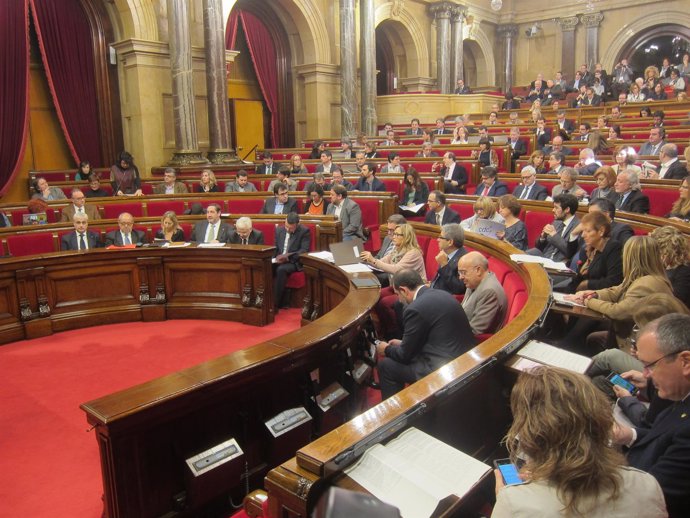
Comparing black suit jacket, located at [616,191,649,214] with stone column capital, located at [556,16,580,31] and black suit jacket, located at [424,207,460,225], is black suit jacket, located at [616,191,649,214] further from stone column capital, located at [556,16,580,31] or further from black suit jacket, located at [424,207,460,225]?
stone column capital, located at [556,16,580,31]

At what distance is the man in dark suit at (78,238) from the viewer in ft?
18.4

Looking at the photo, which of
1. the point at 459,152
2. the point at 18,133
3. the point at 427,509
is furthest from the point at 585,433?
the point at 18,133

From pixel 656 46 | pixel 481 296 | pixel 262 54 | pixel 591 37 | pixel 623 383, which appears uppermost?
pixel 591 37

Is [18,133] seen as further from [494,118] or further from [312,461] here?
[312,461]

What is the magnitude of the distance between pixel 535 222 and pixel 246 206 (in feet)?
12.1

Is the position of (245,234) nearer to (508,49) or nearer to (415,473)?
(415,473)

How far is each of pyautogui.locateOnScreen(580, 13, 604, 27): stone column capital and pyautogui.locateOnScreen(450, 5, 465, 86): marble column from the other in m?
4.28

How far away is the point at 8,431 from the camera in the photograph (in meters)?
3.42

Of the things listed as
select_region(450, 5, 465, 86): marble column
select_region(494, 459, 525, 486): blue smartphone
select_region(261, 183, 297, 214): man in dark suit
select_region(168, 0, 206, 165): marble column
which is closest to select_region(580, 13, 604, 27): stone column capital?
select_region(450, 5, 465, 86): marble column

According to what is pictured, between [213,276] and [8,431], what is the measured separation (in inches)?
93.0

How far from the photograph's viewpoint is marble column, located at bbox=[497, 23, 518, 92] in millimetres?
19953

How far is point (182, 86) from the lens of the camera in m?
9.66

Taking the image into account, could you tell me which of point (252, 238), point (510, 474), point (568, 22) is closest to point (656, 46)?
point (568, 22)

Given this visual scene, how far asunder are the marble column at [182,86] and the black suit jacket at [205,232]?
13.0 feet
